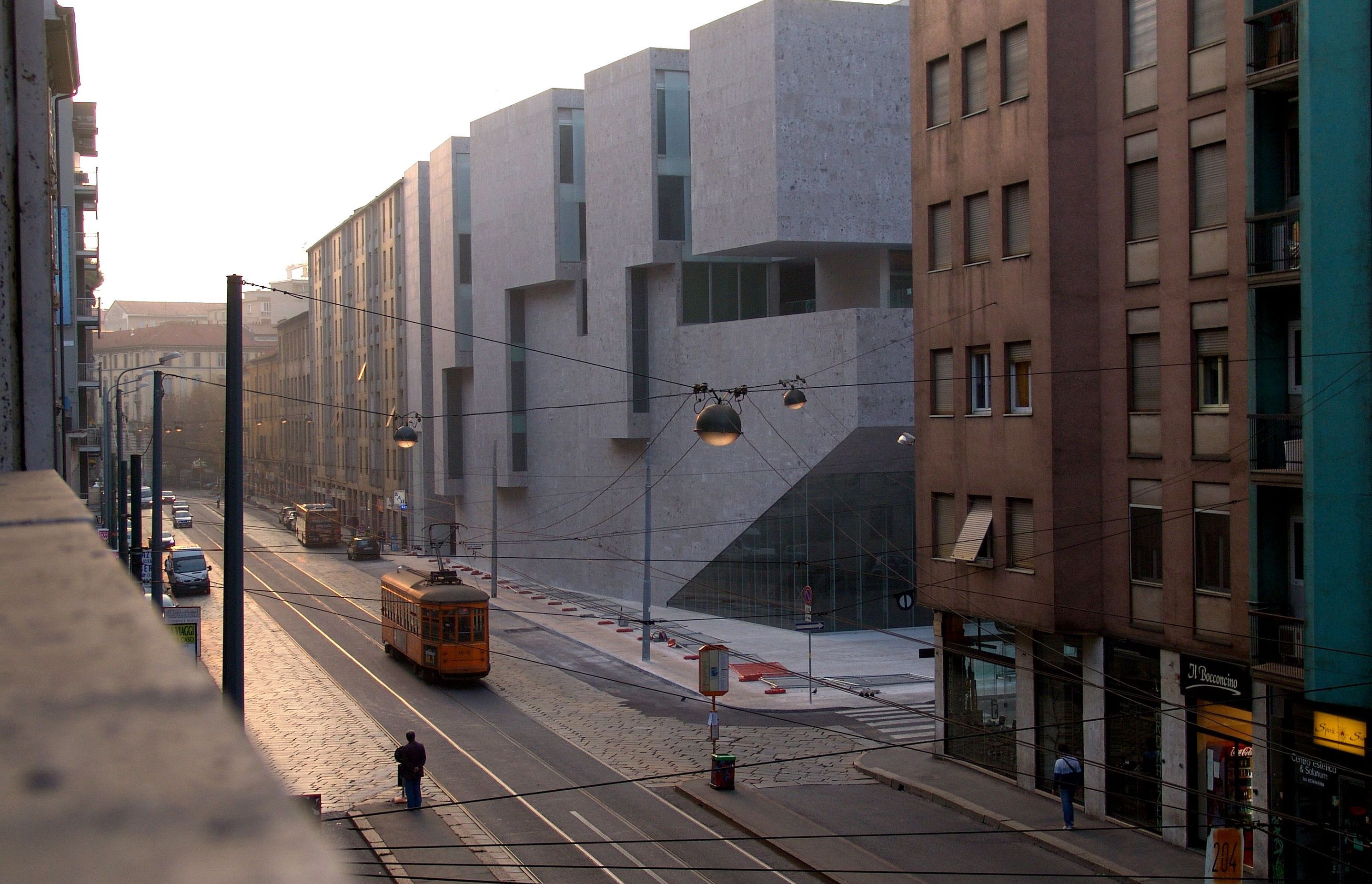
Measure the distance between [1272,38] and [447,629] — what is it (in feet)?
80.7

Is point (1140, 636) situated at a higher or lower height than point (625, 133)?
lower

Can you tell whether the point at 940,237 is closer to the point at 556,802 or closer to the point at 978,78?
the point at 978,78

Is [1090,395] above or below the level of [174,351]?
below

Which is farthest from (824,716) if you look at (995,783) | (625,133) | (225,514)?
(625,133)

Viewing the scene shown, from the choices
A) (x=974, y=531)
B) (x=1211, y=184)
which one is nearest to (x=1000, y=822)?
(x=974, y=531)

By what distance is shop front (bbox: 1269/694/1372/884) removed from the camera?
55.9 ft

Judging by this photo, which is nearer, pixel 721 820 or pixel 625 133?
pixel 721 820

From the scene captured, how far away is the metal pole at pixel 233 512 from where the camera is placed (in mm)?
12164

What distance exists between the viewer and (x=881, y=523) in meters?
42.5

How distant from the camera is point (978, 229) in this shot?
1005 inches

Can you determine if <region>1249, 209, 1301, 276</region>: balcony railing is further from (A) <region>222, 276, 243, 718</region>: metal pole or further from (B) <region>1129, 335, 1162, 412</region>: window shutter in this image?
(A) <region>222, 276, 243, 718</region>: metal pole

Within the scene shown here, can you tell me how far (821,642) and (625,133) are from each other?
70.3ft

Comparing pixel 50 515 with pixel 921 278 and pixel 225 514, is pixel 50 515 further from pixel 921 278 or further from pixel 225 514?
pixel 921 278

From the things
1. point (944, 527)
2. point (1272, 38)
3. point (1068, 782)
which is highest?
point (1272, 38)
